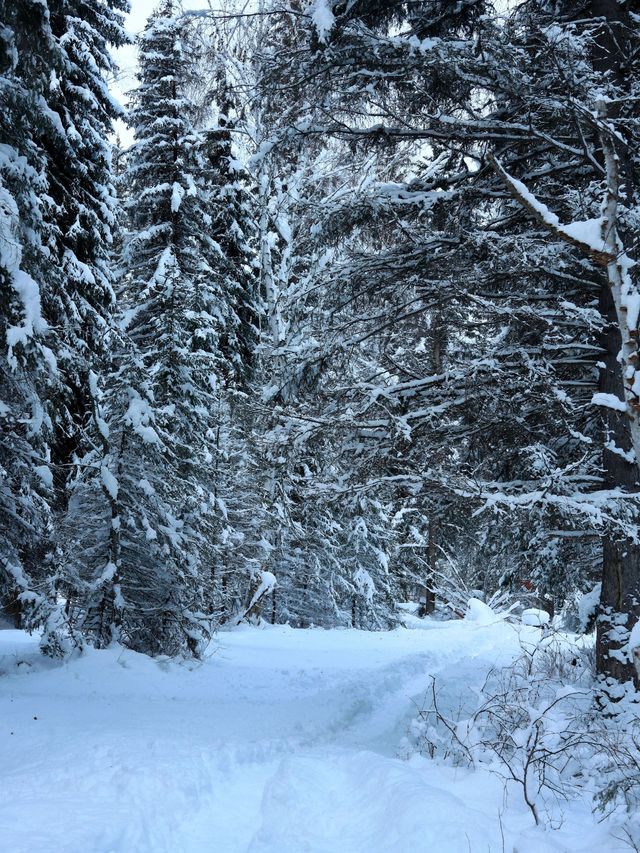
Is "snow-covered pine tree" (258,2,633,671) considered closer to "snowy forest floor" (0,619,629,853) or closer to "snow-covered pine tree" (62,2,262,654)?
"snowy forest floor" (0,619,629,853)

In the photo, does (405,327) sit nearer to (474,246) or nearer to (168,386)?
(474,246)

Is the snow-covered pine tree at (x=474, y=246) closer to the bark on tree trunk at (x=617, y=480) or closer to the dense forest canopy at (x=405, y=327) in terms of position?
the dense forest canopy at (x=405, y=327)

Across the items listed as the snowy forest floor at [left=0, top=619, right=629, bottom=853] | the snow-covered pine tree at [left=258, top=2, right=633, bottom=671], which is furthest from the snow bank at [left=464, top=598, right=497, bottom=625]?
the snow-covered pine tree at [left=258, top=2, right=633, bottom=671]

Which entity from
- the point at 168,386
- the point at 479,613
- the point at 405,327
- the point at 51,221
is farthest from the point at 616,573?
the point at 51,221

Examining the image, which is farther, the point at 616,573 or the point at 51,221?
the point at 51,221

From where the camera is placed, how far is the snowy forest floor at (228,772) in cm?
318

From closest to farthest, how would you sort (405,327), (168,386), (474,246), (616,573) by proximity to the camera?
(616,573)
(474,246)
(405,327)
(168,386)

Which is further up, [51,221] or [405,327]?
[51,221]

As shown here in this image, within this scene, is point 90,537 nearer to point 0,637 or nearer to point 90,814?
point 0,637

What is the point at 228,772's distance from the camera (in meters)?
4.27

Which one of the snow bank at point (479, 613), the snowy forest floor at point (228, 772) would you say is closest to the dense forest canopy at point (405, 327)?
the snowy forest floor at point (228, 772)

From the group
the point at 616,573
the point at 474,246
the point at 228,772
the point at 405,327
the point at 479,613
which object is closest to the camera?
the point at 228,772

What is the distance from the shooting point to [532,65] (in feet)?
18.2

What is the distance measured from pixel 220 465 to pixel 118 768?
12.8 metres
